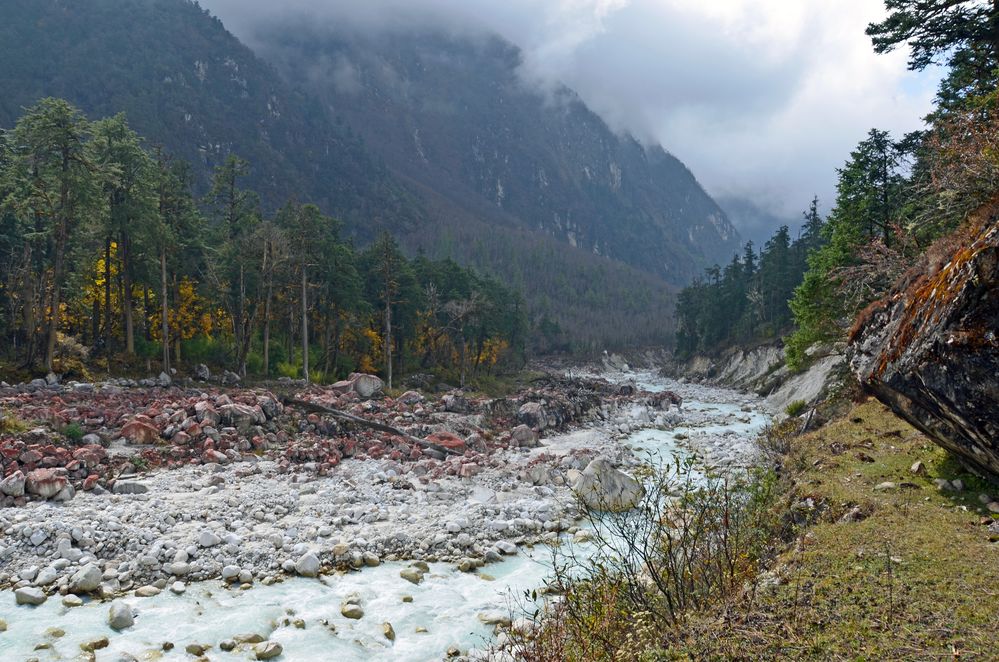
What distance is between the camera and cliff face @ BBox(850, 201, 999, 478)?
23.5 ft

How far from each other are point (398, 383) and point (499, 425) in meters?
17.7

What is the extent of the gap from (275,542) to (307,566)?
4.63ft

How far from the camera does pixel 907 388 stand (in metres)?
8.75

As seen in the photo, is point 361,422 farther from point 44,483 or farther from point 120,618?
point 120,618

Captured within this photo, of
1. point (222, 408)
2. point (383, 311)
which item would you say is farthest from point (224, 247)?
point (222, 408)

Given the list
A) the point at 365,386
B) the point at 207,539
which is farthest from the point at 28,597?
the point at 365,386

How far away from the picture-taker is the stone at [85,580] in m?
9.27

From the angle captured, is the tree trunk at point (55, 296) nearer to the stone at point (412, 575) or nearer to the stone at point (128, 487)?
the stone at point (128, 487)

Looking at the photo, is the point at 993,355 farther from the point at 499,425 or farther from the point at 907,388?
the point at 499,425

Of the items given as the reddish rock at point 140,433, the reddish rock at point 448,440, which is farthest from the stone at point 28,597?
the reddish rock at point 448,440

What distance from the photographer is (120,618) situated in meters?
8.48

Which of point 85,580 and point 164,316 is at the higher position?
point 164,316

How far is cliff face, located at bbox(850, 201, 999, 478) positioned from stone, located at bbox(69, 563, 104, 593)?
550 inches

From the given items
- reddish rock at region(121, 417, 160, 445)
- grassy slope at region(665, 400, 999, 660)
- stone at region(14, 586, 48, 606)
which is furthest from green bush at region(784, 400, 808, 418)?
stone at region(14, 586, 48, 606)
